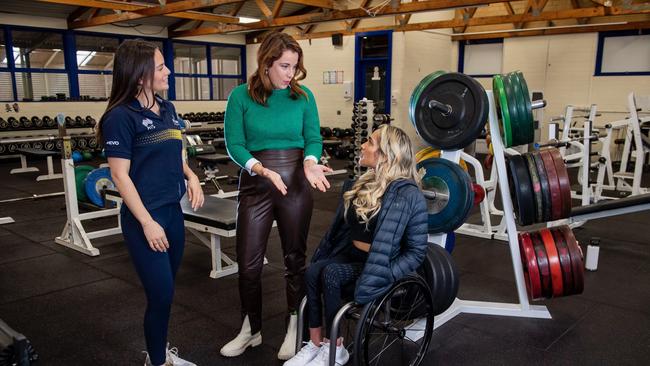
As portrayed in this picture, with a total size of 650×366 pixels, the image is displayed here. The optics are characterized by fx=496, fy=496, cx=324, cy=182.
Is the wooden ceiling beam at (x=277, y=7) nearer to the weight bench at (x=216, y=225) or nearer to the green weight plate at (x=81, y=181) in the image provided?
the green weight plate at (x=81, y=181)

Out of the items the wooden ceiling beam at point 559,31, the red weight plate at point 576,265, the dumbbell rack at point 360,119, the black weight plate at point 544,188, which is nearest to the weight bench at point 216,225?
the black weight plate at point 544,188

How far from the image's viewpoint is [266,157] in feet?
5.84

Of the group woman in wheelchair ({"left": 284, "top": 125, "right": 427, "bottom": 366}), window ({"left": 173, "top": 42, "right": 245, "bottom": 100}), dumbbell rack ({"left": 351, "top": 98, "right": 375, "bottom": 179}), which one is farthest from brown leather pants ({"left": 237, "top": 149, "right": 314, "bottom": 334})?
window ({"left": 173, "top": 42, "right": 245, "bottom": 100})

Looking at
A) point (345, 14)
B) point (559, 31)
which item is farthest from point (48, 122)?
point (559, 31)

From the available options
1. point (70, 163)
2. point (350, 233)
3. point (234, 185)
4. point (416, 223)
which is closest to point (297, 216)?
point (350, 233)

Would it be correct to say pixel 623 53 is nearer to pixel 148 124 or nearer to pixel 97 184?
pixel 97 184

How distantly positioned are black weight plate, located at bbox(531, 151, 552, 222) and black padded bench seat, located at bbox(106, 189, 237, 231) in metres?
1.55

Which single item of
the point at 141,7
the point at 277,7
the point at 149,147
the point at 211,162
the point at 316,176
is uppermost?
the point at 277,7

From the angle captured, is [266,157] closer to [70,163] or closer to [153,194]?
[153,194]

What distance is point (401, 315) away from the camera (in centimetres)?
179

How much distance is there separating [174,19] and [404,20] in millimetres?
4375

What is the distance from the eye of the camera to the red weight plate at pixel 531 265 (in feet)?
7.25

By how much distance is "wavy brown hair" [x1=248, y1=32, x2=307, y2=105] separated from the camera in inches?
65.6

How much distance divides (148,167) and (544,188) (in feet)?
5.42
